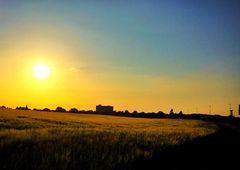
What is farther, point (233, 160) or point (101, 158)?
point (233, 160)

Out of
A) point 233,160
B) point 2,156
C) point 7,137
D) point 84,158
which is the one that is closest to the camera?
point 2,156

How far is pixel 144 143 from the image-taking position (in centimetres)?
1712

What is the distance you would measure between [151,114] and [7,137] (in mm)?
162216

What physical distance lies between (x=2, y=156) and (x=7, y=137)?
2.75 m

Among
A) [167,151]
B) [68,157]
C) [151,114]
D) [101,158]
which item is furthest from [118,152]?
[151,114]

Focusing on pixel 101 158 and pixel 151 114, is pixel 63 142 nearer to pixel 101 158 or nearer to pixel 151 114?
pixel 101 158

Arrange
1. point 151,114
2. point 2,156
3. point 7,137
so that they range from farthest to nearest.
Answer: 1. point 151,114
2. point 7,137
3. point 2,156

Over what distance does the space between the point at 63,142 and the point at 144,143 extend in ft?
16.2

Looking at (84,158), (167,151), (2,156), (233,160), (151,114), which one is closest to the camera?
(2,156)

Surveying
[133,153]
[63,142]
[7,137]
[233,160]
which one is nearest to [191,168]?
[133,153]

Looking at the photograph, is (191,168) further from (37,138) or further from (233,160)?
(37,138)

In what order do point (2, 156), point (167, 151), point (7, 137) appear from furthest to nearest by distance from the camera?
point (167, 151), point (7, 137), point (2, 156)

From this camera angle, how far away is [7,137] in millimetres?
13305

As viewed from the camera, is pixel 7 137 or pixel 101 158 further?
pixel 7 137
